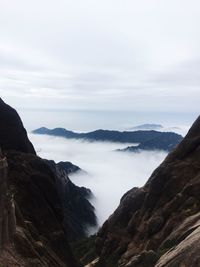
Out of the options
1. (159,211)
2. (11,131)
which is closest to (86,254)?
(11,131)

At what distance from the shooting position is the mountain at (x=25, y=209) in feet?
157

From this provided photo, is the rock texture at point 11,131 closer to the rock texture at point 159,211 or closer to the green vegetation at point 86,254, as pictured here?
the rock texture at point 159,211

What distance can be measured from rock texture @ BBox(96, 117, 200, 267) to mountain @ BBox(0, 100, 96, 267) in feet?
29.6

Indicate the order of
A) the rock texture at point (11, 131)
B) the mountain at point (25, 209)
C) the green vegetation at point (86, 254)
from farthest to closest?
the rock texture at point (11, 131) → the green vegetation at point (86, 254) → the mountain at point (25, 209)

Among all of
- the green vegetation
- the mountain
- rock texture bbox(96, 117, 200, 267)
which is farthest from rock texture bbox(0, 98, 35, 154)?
the green vegetation

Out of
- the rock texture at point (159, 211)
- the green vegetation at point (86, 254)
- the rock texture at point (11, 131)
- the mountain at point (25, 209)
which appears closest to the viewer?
the mountain at point (25, 209)

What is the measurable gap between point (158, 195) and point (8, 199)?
1391 inches

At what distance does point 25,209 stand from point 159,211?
70.5ft

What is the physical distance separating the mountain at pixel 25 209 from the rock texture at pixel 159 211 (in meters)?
9.01

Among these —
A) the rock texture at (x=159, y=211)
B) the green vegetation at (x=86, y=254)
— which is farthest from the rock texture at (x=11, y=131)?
the green vegetation at (x=86, y=254)

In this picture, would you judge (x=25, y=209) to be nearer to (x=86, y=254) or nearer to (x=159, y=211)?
(x=159, y=211)

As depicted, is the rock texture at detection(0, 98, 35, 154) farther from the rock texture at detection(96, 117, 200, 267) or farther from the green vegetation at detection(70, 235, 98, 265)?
the green vegetation at detection(70, 235, 98, 265)

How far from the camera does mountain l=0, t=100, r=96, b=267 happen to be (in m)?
48.0

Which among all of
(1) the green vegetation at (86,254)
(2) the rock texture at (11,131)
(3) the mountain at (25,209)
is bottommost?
(1) the green vegetation at (86,254)
